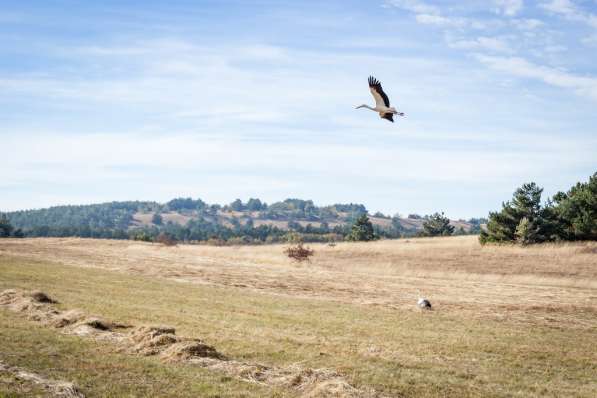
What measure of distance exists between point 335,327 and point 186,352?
8457 millimetres

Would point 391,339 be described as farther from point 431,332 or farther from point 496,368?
point 496,368

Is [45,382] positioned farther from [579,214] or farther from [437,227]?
[437,227]

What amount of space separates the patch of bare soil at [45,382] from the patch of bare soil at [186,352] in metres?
3.31

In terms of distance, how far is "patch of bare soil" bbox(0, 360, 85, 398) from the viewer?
11375mm

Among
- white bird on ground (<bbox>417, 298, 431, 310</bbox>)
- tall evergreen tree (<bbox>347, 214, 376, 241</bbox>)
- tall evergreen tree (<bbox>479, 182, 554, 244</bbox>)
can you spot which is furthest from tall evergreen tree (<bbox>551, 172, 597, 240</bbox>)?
white bird on ground (<bbox>417, 298, 431, 310</bbox>)

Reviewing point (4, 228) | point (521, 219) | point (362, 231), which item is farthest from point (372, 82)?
point (4, 228)

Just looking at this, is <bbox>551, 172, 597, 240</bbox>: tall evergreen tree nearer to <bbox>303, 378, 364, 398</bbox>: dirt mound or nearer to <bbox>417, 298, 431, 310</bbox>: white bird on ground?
<bbox>417, 298, 431, 310</bbox>: white bird on ground

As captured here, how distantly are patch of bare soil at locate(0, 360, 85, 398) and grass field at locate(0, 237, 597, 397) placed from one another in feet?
0.99

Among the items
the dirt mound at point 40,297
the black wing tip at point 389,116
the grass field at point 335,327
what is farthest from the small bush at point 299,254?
the black wing tip at point 389,116

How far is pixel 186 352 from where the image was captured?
50.1 feet

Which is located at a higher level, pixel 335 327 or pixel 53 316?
pixel 53 316

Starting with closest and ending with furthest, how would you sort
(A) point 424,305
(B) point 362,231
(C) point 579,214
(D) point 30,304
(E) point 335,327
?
(D) point 30,304 < (E) point 335,327 < (A) point 424,305 < (C) point 579,214 < (B) point 362,231

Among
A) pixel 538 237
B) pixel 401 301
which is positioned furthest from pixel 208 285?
pixel 538 237

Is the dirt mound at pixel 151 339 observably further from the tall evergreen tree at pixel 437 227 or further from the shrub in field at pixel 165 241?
the tall evergreen tree at pixel 437 227
